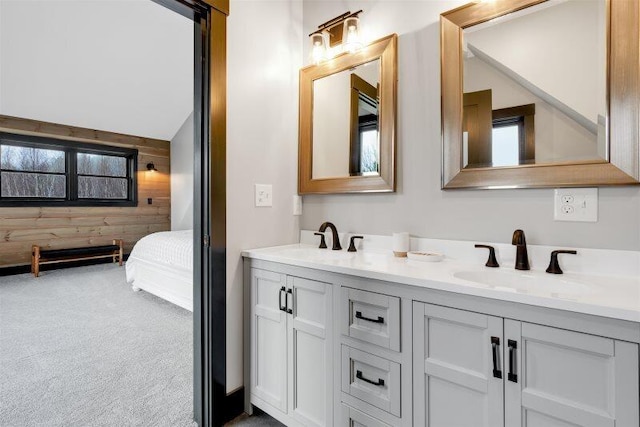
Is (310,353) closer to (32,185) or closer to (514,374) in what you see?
(514,374)

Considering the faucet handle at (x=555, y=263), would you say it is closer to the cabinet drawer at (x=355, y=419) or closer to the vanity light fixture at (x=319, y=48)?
the cabinet drawer at (x=355, y=419)

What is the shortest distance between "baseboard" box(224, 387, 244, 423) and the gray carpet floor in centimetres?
21

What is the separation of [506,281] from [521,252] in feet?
0.45

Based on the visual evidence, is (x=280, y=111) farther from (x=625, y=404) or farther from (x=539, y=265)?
(x=625, y=404)

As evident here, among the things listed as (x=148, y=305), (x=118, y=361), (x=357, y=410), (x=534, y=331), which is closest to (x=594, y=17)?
(x=534, y=331)

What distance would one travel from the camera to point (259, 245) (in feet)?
6.14

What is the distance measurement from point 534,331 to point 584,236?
1.87 ft

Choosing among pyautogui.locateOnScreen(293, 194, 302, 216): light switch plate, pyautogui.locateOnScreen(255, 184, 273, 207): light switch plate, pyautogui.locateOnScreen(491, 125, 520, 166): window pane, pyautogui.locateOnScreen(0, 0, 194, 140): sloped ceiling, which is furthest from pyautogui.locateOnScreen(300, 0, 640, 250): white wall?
pyautogui.locateOnScreen(0, 0, 194, 140): sloped ceiling

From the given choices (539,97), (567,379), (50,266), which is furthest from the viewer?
(50,266)

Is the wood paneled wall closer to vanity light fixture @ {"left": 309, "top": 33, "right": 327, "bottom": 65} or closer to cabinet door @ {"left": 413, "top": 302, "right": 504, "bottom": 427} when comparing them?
vanity light fixture @ {"left": 309, "top": 33, "right": 327, "bottom": 65}

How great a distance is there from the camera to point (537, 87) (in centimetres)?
135

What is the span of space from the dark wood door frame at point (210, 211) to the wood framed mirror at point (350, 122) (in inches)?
23.0

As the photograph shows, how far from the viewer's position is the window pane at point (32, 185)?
5090 millimetres

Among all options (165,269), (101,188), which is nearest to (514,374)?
(165,269)
